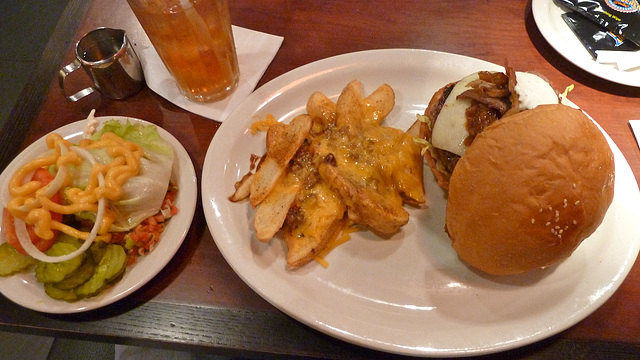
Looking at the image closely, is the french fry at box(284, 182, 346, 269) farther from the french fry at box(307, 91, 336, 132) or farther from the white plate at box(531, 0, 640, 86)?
the white plate at box(531, 0, 640, 86)

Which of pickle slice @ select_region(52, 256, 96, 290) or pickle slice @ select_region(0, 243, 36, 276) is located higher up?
pickle slice @ select_region(52, 256, 96, 290)

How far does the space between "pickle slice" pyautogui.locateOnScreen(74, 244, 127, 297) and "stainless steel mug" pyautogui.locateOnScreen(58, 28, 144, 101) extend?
2.96 ft

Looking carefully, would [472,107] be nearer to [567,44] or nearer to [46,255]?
[567,44]

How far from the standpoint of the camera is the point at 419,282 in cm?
147

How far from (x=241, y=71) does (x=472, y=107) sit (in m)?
1.21

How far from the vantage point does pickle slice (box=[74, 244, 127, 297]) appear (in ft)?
4.56

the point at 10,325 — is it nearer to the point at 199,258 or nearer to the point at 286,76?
the point at 199,258

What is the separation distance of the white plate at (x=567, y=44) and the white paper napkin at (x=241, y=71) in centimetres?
142

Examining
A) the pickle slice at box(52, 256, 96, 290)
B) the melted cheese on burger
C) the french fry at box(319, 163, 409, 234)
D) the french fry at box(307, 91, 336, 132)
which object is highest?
the melted cheese on burger

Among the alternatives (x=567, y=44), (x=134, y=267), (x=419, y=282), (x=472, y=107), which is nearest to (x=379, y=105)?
(x=472, y=107)

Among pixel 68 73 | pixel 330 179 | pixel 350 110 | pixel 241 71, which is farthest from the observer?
pixel 241 71

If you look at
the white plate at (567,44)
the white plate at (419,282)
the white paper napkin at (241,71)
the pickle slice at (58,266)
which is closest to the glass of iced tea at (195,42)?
the white paper napkin at (241,71)

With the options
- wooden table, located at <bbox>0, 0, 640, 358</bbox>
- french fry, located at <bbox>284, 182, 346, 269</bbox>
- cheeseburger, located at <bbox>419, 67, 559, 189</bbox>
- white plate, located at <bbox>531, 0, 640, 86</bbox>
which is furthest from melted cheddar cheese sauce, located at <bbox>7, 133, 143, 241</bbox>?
white plate, located at <bbox>531, 0, 640, 86</bbox>

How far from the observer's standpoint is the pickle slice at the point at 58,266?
137 cm
